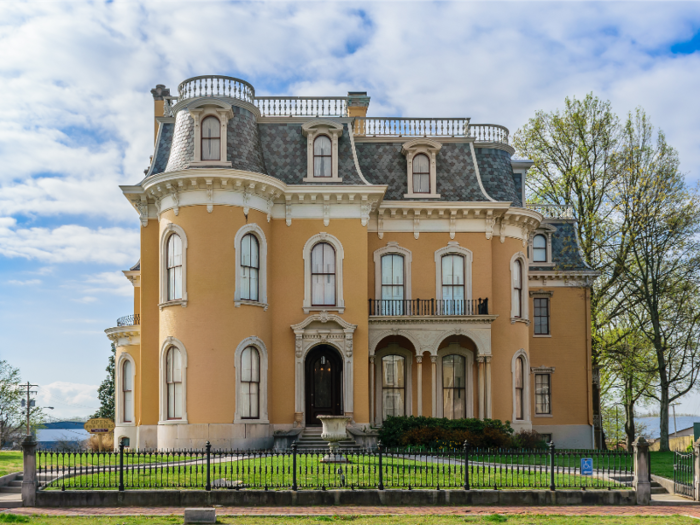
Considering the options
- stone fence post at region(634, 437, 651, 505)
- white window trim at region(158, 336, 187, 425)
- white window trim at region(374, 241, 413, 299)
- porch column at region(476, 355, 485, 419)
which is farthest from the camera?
white window trim at region(374, 241, 413, 299)

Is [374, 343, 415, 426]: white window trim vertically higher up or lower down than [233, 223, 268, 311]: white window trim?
lower down

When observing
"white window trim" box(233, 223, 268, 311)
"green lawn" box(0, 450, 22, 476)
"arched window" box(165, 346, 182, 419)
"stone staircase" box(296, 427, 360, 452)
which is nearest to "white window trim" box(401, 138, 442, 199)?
"white window trim" box(233, 223, 268, 311)

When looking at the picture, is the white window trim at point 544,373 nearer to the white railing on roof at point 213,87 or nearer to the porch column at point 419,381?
the porch column at point 419,381

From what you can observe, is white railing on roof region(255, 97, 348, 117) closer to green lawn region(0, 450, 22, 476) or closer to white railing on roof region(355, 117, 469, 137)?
white railing on roof region(355, 117, 469, 137)

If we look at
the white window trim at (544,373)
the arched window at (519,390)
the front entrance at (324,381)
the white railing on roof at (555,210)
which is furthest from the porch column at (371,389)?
the white railing on roof at (555,210)

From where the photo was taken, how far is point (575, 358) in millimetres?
35344

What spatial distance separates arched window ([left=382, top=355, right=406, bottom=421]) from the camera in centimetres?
3036

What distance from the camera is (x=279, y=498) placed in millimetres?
17250

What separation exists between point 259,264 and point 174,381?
493 cm

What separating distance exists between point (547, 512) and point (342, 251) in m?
14.5

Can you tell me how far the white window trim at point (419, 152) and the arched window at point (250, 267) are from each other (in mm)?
6376

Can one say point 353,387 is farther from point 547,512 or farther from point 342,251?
point 547,512

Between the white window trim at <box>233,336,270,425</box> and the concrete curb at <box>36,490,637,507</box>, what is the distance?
961cm

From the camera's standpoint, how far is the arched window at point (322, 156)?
29.7 meters
